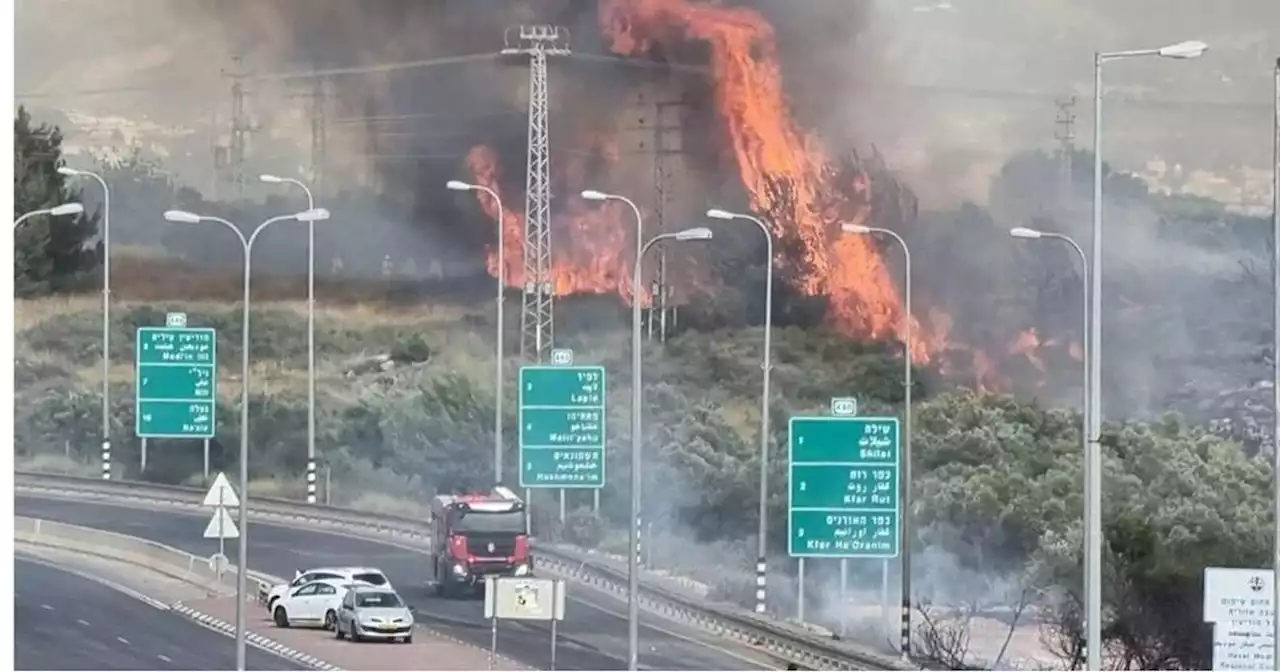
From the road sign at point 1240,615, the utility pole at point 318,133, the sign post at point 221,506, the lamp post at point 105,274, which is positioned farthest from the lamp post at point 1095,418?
the lamp post at point 105,274

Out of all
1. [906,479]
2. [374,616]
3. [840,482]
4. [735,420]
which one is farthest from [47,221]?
[906,479]

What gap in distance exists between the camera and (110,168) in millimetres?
10812

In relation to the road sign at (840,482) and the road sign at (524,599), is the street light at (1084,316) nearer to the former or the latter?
the road sign at (840,482)

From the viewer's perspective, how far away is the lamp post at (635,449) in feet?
35.6

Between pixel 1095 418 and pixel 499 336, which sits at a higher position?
pixel 499 336

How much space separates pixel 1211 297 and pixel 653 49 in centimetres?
401

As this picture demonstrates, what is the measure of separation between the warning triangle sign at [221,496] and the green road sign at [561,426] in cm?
189

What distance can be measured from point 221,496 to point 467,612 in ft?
5.84

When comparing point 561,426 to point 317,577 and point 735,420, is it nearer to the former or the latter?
point 735,420

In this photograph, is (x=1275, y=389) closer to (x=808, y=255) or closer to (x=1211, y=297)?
(x=1211, y=297)

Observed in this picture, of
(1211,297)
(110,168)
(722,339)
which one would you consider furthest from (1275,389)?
(110,168)

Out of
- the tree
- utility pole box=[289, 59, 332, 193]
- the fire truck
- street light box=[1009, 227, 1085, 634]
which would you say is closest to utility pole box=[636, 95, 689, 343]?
the fire truck

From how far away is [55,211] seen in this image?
35.6 feet

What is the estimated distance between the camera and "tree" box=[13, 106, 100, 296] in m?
10.8
